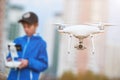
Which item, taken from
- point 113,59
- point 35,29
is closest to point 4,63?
point 35,29

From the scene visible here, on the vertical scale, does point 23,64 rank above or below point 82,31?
below

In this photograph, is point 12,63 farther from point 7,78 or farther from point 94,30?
point 94,30

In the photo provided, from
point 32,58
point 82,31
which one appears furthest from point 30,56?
point 82,31

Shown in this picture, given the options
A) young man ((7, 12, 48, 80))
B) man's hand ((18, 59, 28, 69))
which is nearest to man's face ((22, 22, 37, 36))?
young man ((7, 12, 48, 80))

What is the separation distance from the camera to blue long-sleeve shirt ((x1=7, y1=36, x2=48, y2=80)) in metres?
1.47

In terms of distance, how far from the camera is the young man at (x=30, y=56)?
1467 millimetres

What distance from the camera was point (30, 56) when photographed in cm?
149

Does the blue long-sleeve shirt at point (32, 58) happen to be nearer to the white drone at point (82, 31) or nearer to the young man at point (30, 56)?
the young man at point (30, 56)

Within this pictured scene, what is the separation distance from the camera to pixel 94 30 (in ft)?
4.59

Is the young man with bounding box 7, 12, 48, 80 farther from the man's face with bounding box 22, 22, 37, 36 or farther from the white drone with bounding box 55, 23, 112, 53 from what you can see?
the white drone with bounding box 55, 23, 112, 53

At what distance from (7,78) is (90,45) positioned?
0.32m

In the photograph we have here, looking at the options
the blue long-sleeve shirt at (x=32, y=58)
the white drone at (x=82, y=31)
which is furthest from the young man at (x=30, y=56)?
the white drone at (x=82, y=31)

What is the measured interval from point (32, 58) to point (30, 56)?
13mm

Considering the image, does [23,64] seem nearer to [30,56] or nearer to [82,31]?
[30,56]
